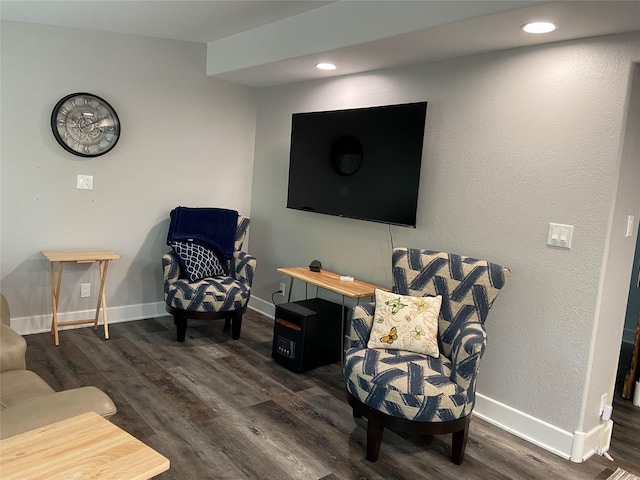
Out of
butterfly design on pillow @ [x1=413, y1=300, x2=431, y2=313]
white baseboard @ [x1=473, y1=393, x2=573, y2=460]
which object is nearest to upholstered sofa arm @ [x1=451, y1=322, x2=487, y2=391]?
butterfly design on pillow @ [x1=413, y1=300, x2=431, y2=313]

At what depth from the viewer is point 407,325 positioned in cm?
278

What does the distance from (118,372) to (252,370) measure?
88 centimetres

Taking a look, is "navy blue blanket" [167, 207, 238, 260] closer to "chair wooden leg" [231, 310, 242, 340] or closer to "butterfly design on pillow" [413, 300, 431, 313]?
"chair wooden leg" [231, 310, 242, 340]

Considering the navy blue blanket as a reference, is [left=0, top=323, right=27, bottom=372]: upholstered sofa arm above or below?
below

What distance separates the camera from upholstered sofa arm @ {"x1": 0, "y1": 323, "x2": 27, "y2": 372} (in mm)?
2225

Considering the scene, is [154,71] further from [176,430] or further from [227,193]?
[176,430]

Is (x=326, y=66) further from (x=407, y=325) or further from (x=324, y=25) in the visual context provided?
(x=407, y=325)

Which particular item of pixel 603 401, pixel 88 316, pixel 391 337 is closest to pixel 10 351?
pixel 391 337

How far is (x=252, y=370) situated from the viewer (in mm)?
3520

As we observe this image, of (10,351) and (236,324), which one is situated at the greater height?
(10,351)

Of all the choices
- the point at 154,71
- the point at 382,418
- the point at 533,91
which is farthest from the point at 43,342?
the point at 533,91

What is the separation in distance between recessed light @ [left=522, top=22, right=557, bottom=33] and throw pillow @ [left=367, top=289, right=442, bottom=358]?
1.46m

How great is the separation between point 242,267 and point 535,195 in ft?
7.81

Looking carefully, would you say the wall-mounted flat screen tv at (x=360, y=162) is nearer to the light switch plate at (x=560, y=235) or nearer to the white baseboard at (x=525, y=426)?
the light switch plate at (x=560, y=235)
